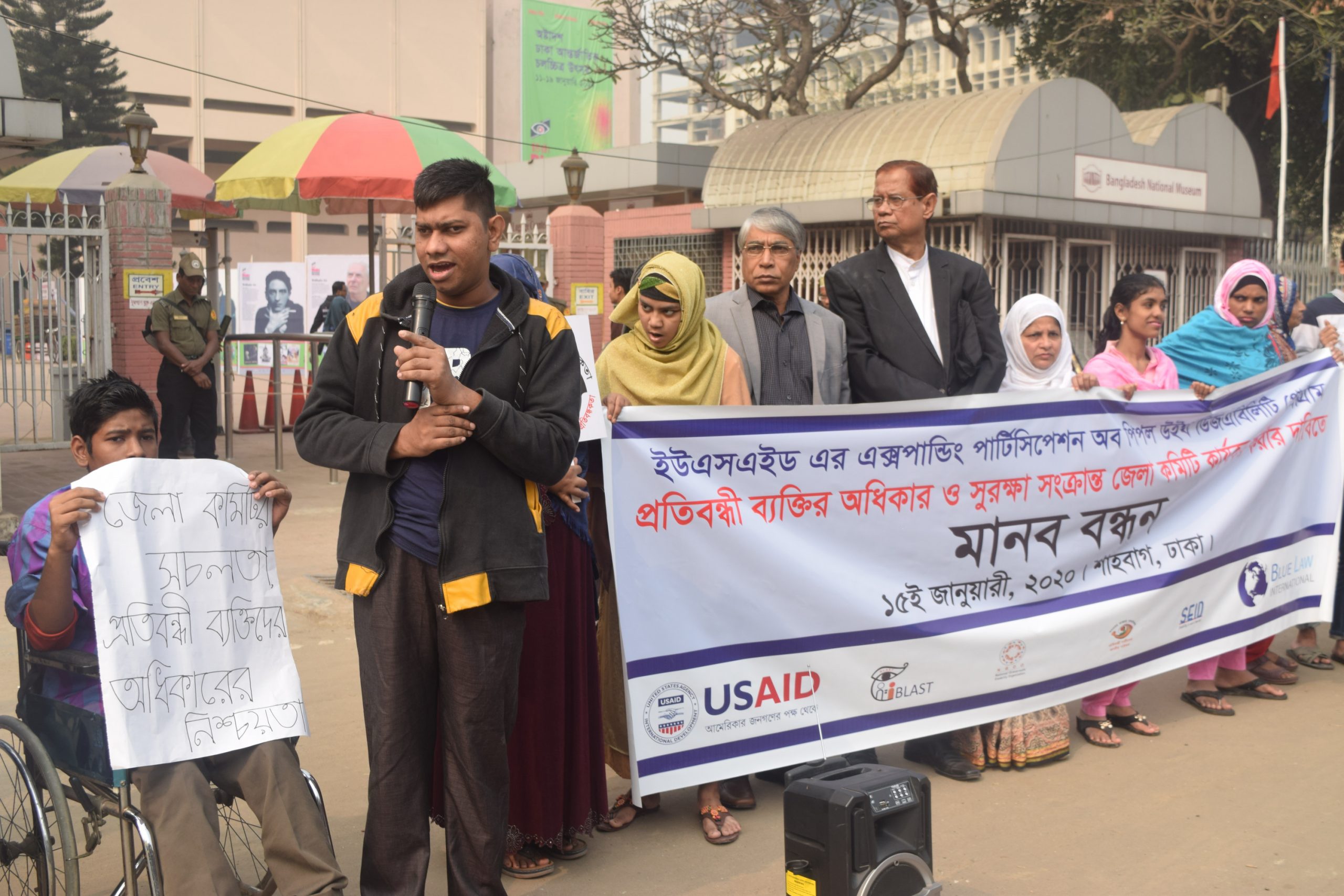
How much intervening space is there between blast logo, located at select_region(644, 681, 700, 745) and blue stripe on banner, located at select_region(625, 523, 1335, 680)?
0.07 m

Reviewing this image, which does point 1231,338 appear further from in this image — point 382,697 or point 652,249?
point 652,249

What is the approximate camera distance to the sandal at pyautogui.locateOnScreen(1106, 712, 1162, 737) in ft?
16.2

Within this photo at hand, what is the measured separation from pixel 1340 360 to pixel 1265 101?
18707mm

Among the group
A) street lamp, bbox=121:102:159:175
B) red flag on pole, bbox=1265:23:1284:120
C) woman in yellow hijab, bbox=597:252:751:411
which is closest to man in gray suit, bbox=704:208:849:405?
woman in yellow hijab, bbox=597:252:751:411

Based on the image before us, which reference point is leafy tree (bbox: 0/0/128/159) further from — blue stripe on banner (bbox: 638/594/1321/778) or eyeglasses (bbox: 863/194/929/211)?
blue stripe on banner (bbox: 638/594/1321/778)

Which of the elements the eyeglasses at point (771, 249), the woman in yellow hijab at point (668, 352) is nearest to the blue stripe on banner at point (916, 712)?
the woman in yellow hijab at point (668, 352)

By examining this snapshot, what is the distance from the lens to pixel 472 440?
2938mm

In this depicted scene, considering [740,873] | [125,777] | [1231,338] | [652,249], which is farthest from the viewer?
[652,249]

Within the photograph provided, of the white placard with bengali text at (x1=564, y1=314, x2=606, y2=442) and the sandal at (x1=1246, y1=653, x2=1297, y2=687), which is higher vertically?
the white placard with bengali text at (x1=564, y1=314, x2=606, y2=442)

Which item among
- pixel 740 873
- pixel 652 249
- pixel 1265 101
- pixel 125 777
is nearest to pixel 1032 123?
pixel 652 249

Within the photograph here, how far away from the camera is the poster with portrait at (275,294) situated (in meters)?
22.7

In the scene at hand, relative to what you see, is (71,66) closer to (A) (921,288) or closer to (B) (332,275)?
(B) (332,275)

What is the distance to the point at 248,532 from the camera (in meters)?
3.04

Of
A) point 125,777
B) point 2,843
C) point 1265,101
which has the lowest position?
point 2,843
